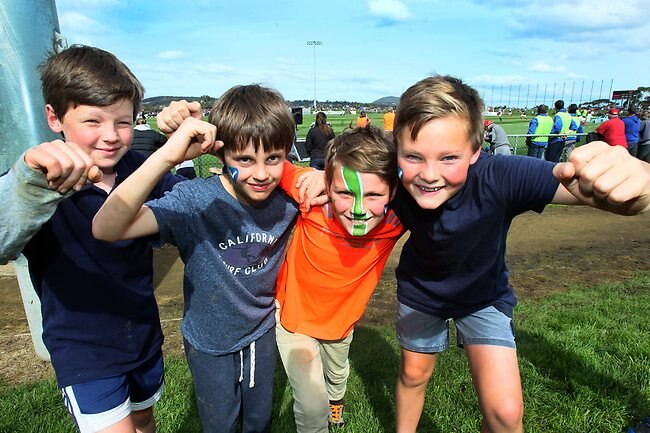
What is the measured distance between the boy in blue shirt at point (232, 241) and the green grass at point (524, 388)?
34.8 inches

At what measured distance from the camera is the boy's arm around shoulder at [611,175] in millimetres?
1273

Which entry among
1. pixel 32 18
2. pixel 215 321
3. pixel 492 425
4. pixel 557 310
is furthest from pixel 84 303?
pixel 557 310

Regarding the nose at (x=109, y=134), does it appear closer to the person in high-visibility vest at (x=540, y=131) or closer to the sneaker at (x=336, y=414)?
the sneaker at (x=336, y=414)

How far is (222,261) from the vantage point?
2.13 meters

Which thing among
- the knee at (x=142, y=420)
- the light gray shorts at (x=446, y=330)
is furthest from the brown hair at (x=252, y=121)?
the knee at (x=142, y=420)

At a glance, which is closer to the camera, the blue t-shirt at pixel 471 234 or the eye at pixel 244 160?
the blue t-shirt at pixel 471 234

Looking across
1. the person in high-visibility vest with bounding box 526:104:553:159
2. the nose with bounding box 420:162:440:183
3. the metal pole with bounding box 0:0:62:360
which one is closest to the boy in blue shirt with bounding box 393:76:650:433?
the nose with bounding box 420:162:440:183

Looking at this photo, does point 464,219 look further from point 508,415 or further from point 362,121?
point 362,121

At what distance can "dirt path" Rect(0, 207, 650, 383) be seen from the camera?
13.1ft

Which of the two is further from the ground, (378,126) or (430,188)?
(378,126)

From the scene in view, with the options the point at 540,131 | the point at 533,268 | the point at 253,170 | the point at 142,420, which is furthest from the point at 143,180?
the point at 540,131

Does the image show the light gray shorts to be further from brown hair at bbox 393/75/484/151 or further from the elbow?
the elbow

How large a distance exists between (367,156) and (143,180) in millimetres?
1093

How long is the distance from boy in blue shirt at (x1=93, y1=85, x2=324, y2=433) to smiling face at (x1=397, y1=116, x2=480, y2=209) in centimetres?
62
